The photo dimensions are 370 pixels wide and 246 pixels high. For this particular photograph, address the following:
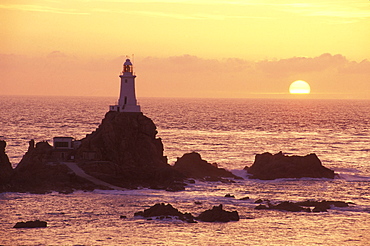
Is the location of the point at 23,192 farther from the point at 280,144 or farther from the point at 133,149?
the point at 280,144

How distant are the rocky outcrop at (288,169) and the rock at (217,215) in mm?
28435

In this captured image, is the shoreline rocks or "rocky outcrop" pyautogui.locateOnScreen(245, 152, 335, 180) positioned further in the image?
"rocky outcrop" pyautogui.locateOnScreen(245, 152, 335, 180)

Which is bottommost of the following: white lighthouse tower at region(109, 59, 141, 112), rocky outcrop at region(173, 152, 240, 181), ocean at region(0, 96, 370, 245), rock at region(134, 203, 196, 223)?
ocean at region(0, 96, 370, 245)

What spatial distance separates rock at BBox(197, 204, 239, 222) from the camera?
63.1 metres

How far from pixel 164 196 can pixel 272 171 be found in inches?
907

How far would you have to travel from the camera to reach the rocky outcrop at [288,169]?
92500mm

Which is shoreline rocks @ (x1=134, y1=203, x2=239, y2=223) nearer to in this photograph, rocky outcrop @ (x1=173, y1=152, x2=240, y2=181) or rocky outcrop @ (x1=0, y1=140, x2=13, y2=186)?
rocky outcrop @ (x1=0, y1=140, x2=13, y2=186)

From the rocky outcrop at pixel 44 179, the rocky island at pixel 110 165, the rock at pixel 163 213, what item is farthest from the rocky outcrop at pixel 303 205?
the rocky outcrop at pixel 44 179

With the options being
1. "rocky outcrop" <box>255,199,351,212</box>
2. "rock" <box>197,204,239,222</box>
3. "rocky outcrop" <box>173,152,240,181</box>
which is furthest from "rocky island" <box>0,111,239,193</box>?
"rock" <box>197,204,239,222</box>

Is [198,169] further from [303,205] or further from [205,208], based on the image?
[303,205]

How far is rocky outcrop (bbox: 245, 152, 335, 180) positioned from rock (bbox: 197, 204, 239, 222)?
28.4 meters

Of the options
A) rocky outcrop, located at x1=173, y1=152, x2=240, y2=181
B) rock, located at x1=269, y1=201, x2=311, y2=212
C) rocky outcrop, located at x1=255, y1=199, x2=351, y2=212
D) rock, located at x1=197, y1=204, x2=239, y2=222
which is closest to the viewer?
rock, located at x1=197, y1=204, x2=239, y2=222

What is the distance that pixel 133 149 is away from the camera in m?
87.4

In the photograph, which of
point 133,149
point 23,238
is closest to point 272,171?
point 133,149
